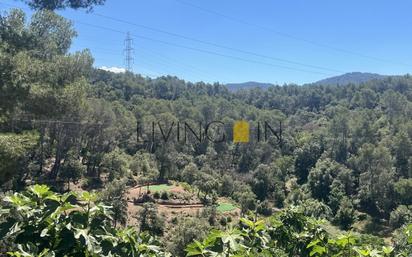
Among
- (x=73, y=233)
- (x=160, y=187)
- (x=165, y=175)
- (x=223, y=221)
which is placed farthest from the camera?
(x=165, y=175)

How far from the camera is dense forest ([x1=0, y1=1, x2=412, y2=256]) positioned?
1.88 meters

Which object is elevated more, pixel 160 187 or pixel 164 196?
pixel 160 187

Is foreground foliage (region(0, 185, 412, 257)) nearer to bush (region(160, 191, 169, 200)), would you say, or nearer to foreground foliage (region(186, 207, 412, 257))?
foreground foliage (region(186, 207, 412, 257))

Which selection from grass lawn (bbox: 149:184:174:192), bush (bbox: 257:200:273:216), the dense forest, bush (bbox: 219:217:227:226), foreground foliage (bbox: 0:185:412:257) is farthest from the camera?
bush (bbox: 257:200:273:216)

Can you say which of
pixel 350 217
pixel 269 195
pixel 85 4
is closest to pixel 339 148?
pixel 269 195

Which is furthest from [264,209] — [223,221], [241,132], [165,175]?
[241,132]

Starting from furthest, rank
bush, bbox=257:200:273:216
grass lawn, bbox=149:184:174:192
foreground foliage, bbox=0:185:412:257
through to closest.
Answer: bush, bbox=257:200:273:216 → grass lawn, bbox=149:184:174:192 → foreground foliage, bbox=0:185:412:257

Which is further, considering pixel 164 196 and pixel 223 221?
pixel 164 196

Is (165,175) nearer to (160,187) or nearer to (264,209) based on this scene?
(160,187)

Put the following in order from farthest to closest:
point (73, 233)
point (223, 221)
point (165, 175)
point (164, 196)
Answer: point (165, 175) < point (164, 196) < point (223, 221) < point (73, 233)

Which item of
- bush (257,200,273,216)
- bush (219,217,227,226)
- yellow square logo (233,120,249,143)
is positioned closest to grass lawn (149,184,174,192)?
bush (257,200,273,216)

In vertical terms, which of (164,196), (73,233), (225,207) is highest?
(73,233)

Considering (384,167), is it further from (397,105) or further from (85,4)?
(85,4)

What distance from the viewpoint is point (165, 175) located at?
3800 centimetres
